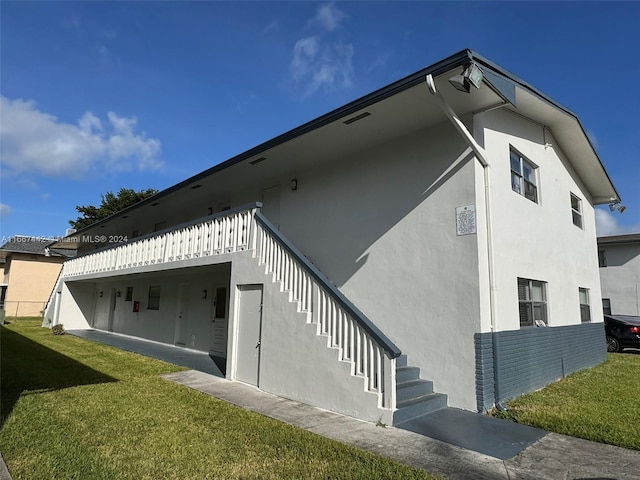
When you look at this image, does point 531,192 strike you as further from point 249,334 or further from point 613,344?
point 613,344

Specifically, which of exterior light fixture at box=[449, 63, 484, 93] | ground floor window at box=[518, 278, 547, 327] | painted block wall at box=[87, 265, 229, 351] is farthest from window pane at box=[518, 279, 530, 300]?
painted block wall at box=[87, 265, 229, 351]

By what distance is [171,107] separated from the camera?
13148 millimetres

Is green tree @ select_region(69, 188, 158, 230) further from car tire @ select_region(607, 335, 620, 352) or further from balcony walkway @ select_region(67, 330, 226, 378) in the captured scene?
car tire @ select_region(607, 335, 620, 352)

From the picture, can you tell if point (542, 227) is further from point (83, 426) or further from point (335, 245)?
point (83, 426)

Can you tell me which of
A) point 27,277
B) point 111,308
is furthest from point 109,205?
point 111,308

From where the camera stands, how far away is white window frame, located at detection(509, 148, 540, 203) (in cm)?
823

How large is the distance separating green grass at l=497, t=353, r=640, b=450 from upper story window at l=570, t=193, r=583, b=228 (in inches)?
184

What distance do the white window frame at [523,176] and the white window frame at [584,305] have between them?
387 cm

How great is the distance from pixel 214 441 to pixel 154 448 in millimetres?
652

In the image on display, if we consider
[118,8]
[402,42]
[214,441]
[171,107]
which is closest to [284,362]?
[214,441]

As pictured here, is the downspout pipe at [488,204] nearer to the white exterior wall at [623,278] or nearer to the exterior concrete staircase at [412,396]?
the exterior concrete staircase at [412,396]

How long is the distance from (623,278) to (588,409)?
21.2m

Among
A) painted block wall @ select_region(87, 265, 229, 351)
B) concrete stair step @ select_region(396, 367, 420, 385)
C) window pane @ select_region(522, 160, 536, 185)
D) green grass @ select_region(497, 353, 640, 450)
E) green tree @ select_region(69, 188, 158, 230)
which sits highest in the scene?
green tree @ select_region(69, 188, 158, 230)

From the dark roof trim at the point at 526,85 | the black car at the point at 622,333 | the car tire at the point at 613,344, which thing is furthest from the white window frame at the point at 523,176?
the car tire at the point at 613,344
